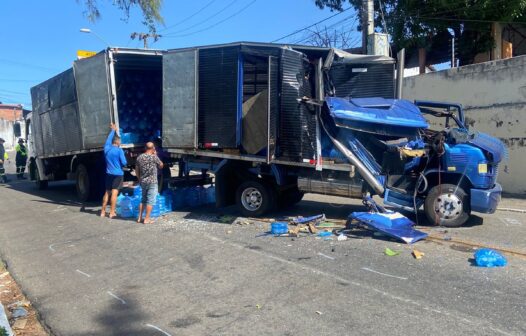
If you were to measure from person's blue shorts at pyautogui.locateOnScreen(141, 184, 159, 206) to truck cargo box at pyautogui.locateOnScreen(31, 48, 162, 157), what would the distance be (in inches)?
92.0

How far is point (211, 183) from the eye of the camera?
11000 mm

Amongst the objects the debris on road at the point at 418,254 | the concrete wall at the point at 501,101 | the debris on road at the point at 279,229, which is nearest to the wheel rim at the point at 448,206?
the debris on road at the point at 418,254

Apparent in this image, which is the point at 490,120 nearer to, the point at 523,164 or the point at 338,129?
the point at 523,164

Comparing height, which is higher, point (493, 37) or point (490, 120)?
point (493, 37)

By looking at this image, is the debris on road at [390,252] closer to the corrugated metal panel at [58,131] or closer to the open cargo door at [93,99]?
the open cargo door at [93,99]

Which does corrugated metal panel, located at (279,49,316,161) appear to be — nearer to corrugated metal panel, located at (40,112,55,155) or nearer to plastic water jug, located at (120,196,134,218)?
plastic water jug, located at (120,196,134,218)

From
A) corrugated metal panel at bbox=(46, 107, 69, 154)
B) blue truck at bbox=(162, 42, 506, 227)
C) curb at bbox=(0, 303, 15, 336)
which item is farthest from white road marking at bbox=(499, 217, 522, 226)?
corrugated metal panel at bbox=(46, 107, 69, 154)

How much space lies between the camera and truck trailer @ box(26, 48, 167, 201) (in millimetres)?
10531

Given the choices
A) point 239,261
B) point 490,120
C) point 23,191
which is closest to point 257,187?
point 239,261

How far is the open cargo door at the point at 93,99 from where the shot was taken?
10.5m

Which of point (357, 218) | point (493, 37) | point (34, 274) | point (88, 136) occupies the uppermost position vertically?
point (493, 37)

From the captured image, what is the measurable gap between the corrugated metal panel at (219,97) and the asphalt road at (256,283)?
1.74 metres

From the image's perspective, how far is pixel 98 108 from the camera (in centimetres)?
1081

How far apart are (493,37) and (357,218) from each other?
12718mm
